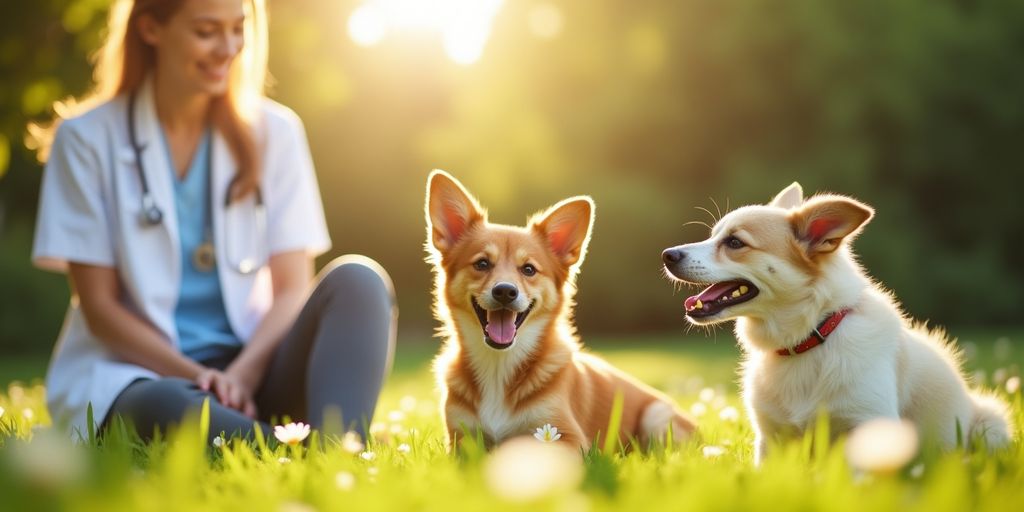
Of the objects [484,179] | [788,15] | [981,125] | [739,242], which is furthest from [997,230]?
[739,242]

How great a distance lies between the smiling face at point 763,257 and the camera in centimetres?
311

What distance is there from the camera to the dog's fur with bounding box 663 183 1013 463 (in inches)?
116

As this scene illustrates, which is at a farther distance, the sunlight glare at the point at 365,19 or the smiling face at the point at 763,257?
the sunlight glare at the point at 365,19

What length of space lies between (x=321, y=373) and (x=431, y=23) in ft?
44.6

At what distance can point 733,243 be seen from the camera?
10.8ft

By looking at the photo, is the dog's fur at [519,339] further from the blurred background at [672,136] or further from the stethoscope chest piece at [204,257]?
the blurred background at [672,136]

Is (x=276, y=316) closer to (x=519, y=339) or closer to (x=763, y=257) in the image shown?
(x=519, y=339)

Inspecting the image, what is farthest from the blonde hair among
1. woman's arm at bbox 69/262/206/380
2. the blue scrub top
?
woman's arm at bbox 69/262/206/380

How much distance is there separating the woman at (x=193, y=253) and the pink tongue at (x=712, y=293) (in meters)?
1.26

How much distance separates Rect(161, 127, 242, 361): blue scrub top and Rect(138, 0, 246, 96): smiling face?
14.6 inches

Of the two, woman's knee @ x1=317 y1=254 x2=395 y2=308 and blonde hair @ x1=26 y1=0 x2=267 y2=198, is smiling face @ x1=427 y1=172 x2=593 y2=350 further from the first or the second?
blonde hair @ x1=26 y1=0 x2=267 y2=198

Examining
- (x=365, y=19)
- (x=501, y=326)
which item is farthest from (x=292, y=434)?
(x=365, y=19)

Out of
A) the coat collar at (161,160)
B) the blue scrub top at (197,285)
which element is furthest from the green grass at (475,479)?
the coat collar at (161,160)

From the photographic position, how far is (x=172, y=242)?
3918 millimetres
